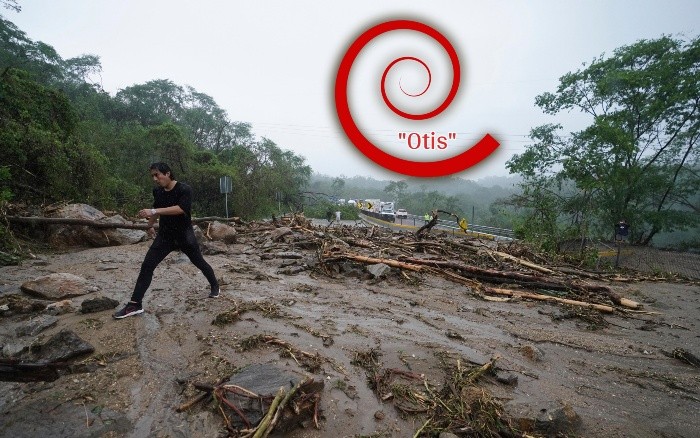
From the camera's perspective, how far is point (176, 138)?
1858cm

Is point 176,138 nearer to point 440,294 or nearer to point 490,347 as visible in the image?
point 440,294

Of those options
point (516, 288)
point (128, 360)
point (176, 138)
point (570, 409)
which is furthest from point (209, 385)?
point (176, 138)

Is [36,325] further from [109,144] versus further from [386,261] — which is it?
[109,144]

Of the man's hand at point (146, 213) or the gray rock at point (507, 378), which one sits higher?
the man's hand at point (146, 213)

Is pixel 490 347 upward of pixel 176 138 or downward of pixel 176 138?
downward

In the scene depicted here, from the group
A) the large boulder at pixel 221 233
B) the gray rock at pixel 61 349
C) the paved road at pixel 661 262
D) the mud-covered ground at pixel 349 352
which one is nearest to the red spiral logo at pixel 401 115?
the mud-covered ground at pixel 349 352

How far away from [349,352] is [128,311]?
2.54m

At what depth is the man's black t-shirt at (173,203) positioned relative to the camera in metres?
3.66

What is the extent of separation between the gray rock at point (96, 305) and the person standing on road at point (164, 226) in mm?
309

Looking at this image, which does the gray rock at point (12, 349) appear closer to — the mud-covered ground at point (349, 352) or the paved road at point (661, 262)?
the mud-covered ground at point (349, 352)

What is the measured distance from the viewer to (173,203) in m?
3.66

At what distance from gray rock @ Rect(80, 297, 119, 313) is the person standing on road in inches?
12.2

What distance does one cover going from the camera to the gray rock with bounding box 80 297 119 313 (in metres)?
3.57

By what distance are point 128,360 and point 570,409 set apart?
3.62m
